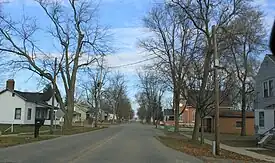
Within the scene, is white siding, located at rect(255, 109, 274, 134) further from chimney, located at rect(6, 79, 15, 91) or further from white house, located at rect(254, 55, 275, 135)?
chimney, located at rect(6, 79, 15, 91)

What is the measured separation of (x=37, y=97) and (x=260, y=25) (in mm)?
36224

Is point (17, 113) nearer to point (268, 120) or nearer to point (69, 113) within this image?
point (69, 113)

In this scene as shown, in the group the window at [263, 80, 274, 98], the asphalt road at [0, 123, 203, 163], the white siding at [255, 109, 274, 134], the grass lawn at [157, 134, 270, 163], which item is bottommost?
the grass lawn at [157, 134, 270, 163]

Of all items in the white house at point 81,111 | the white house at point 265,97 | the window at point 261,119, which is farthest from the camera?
the white house at point 81,111

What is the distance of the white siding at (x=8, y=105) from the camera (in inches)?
2068

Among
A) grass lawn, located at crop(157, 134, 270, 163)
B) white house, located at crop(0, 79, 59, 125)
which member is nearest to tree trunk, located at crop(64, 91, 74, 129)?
white house, located at crop(0, 79, 59, 125)

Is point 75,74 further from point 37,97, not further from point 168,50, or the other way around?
point 37,97


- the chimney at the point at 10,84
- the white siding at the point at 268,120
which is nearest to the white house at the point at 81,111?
the chimney at the point at 10,84

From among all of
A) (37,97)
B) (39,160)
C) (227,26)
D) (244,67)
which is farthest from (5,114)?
(39,160)

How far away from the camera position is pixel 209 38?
28.7 meters

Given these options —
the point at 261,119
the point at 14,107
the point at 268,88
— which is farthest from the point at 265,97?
the point at 14,107

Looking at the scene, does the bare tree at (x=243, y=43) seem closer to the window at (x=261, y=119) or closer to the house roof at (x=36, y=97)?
the window at (x=261, y=119)

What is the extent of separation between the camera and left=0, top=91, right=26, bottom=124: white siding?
52.5 meters

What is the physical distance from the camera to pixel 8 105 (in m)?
52.8
